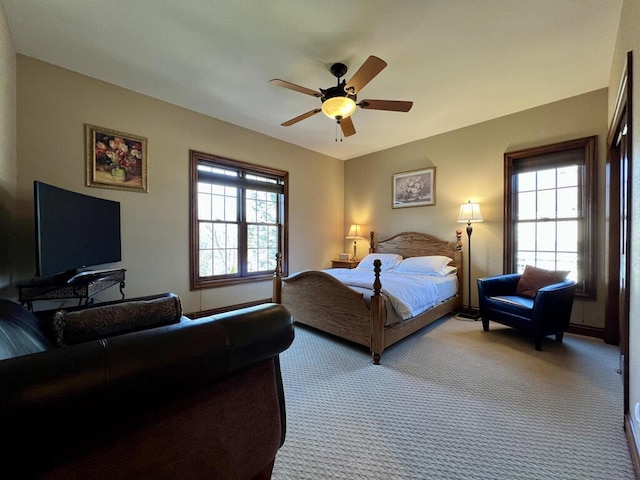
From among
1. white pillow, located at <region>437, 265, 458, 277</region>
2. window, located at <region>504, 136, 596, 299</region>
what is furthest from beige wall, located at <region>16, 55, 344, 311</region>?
window, located at <region>504, 136, 596, 299</region>

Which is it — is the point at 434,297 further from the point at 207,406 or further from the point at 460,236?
the point at 207,406

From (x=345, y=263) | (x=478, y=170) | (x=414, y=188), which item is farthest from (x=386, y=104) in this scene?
(x=345, y=263)

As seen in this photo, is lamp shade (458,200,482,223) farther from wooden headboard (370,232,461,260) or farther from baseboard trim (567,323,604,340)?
baseboard trim (567,323,604,340)

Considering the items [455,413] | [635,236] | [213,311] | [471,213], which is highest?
[471,213]

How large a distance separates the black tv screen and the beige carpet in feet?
6.58

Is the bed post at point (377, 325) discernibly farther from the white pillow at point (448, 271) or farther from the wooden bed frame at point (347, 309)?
the white pillow at point (448, 271)

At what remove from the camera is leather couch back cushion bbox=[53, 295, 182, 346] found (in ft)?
3.65

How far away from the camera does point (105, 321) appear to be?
1.17m

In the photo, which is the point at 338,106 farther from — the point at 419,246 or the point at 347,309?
the point at 419,246

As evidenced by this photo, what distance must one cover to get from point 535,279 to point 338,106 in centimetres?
300

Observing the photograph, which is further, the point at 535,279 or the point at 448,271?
the point at 448,271

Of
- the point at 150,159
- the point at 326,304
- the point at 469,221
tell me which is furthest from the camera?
the point at 469,221

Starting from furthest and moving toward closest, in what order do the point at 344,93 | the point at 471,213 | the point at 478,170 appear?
the point at 478,170
the point at 471,213
the point at 344,93

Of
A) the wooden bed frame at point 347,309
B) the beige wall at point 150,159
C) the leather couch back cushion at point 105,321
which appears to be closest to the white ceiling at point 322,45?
the beige wall at point 150,159
